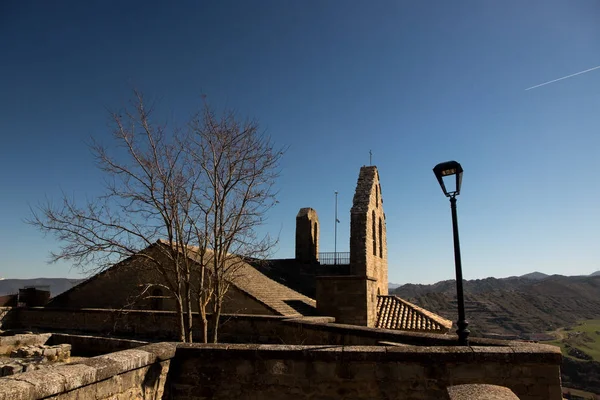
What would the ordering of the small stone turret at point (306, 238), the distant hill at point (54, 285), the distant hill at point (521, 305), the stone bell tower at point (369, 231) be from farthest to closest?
the distant hill at point (521, 305) < the small stone turret at point (306, 238) < the stone bell tower at point (369, 231) < the distant hill at point (54, 285)

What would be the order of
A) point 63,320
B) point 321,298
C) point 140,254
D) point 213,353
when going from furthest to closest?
point 63,320 → point 321,298 → point 140,254 → point 213,353

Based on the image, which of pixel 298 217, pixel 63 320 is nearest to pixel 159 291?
pixel 63 320

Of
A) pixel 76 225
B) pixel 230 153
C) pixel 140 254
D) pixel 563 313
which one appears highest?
pixel 230 153

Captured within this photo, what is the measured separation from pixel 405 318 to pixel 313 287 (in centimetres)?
838

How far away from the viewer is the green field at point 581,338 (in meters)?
65.6

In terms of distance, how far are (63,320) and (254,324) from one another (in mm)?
9160

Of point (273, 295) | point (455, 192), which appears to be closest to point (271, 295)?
point (273, 295)

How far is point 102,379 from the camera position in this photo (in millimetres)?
4164

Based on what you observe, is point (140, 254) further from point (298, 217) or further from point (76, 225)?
point (298, 217)

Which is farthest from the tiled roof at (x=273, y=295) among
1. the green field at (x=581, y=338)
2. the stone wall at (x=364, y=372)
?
the green field at (x=581, y=338)

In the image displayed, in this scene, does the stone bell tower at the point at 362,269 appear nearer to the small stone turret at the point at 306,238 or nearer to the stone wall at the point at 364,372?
the small stone turret at the point at 306,238

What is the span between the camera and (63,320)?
16.5 meters

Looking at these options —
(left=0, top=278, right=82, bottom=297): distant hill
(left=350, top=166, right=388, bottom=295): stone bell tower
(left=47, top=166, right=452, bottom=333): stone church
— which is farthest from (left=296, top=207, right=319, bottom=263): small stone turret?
(left=0, top=278, right=82, bottom=297): distant hill

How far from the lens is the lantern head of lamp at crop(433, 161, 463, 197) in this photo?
669 centimetres
